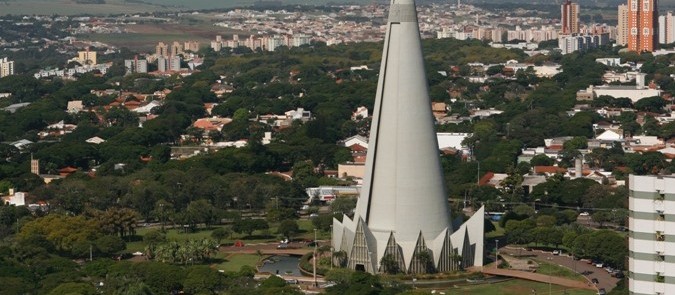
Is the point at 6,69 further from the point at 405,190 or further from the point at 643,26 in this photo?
the point at 405,190

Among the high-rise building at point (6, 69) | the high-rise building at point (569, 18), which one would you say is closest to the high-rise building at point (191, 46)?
the high-rise building at point (6, 69)

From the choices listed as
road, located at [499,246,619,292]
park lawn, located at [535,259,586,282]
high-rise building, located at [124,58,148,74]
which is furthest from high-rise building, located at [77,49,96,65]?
park lawn, located at [535,259,586,282]

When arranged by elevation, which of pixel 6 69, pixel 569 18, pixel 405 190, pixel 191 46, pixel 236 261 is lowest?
pixel 191 46

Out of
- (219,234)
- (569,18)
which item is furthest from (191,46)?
(219,234)

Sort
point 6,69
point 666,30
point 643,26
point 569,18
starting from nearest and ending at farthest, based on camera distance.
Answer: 1. point 643,26
2. point 6,69
3. point 666,30
4. point 569,18

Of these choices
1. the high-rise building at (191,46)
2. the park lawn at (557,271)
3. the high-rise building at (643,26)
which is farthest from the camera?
the high-rise building at (191,46)

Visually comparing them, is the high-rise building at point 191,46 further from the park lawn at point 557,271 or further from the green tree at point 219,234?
the park lawn at point 557,271

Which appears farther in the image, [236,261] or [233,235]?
[233,235]
